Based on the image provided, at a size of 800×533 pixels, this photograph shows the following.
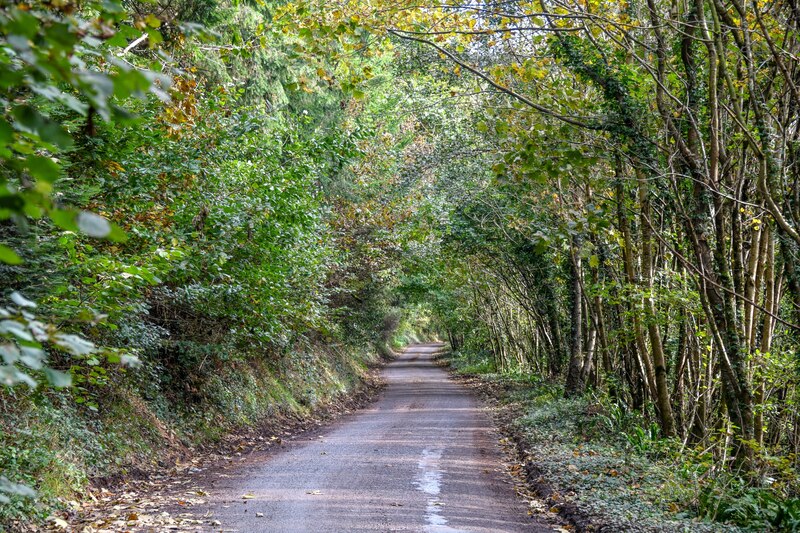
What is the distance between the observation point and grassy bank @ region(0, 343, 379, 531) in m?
6.84

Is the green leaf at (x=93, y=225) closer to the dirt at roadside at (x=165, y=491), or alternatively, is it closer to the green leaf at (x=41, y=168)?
the green leaf at (x=41, y=168)

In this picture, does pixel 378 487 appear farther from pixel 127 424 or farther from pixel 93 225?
pixel 93 225

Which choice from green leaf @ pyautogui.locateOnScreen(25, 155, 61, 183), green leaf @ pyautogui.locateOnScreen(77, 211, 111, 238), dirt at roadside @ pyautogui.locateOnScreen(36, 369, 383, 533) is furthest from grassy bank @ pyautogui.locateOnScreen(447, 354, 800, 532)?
green leaf @ pyautogui.locateOnScreen(25, 155, 61, 183)

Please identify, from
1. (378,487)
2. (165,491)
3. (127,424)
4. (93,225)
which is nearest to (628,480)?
(378,487)

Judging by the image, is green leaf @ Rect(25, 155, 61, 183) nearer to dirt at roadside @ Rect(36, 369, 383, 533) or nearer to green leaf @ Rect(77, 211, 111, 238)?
green leaf @ Rect(77, 211, 111, 238)

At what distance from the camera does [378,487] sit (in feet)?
28.4

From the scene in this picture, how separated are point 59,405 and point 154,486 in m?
1.61

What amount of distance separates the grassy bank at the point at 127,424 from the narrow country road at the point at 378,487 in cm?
142

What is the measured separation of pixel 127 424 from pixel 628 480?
7.09 m

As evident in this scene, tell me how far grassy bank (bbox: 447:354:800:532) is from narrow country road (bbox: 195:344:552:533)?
637mm

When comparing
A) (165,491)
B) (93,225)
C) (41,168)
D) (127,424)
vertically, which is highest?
(41,168)

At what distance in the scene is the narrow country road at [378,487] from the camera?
699 centimetres

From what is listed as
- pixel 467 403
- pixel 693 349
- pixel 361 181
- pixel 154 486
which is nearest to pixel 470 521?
pixel 154 486

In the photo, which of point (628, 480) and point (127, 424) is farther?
point (127, 424)
